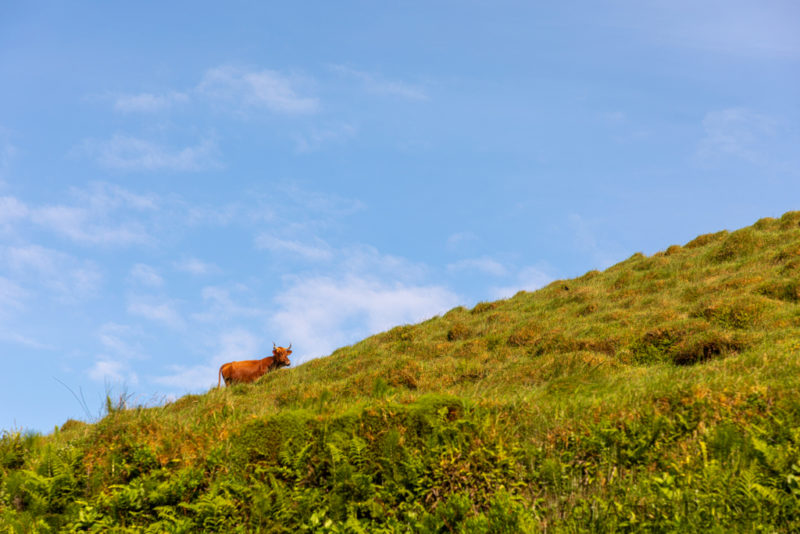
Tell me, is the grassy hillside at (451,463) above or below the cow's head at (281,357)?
below

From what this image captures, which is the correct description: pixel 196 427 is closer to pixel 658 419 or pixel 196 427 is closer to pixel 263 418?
pixel 263 418

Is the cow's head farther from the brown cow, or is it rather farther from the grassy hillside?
the grassy hillside

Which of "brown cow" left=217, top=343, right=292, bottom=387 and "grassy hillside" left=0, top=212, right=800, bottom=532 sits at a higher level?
"brown cow" left=217, top=343, right=292, bottom=387

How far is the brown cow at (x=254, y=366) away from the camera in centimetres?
2464

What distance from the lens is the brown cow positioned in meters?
24.6

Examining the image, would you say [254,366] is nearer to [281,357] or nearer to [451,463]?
[281,357]

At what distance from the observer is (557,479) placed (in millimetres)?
5492

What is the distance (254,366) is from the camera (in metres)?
24.9

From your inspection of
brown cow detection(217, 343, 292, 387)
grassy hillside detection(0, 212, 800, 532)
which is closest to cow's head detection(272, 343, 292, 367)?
brown cow detection(217, 343, 292, 387)

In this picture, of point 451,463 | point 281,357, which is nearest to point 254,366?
point 281,357

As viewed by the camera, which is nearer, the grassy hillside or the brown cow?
the grassy hillside

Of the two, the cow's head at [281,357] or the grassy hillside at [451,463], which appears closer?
the grassy hillside at [451,463]

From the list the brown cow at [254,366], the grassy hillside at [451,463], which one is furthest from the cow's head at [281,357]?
the grassy hillside at [451,463]

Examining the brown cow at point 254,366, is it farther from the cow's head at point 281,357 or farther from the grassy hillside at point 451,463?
the grassy hillside at point 451,463
